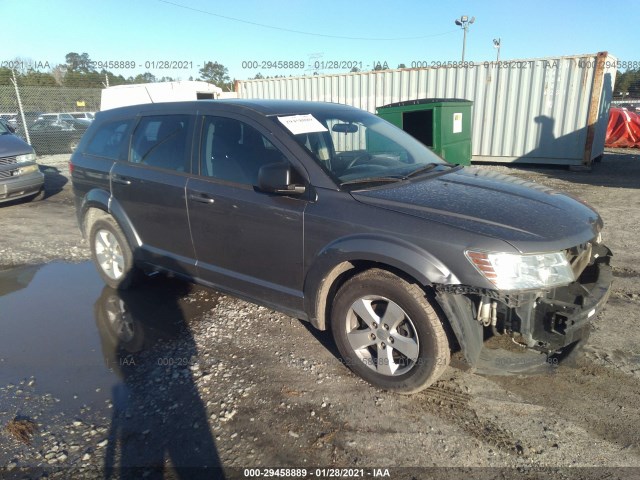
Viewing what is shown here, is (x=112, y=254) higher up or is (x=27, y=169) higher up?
A: (x=27, y=169)

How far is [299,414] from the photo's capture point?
2723 mm

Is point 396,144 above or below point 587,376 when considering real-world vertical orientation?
above

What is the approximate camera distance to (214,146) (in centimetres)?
356

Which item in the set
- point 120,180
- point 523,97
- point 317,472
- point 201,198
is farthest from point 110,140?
point 523,97

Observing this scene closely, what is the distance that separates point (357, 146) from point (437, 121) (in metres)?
5.57

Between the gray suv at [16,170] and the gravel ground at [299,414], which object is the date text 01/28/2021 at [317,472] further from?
the gray suv at [16,170]

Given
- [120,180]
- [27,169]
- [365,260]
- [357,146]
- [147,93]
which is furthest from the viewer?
[147,93]

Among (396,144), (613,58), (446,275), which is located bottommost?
(446,275)

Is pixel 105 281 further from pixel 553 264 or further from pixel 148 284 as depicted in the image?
pixel 553 264

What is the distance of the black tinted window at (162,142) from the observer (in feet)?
12.3

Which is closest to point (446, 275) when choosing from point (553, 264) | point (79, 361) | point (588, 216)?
point (553, 264)

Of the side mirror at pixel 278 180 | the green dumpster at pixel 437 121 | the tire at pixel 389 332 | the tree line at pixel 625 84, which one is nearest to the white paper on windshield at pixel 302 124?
the side mirror at pixel 278 180

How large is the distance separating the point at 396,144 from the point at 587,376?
7.33ft

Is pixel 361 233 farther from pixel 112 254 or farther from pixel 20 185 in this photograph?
pixel 20 185
